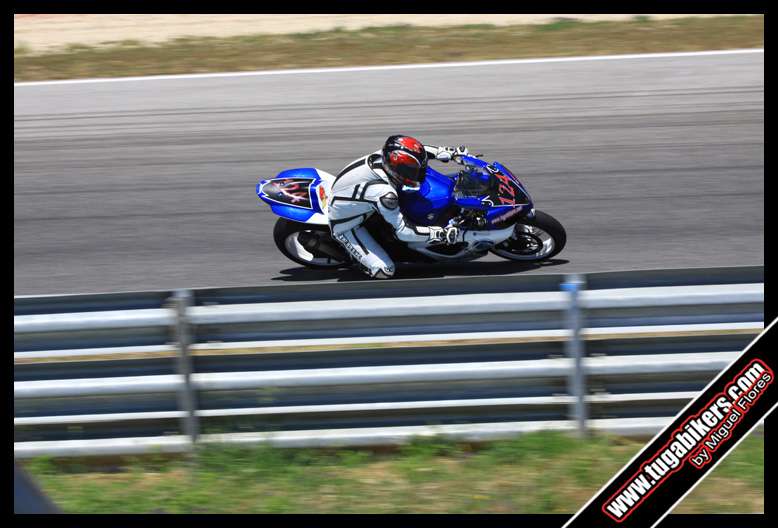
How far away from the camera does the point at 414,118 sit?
48.4 feet

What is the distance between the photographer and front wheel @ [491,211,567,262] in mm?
9672

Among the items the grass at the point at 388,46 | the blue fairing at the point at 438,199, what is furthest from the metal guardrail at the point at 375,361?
the grass at the point at 388,46

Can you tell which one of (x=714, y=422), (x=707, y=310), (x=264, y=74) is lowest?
(x=714, y=422)

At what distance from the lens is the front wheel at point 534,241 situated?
9672mm

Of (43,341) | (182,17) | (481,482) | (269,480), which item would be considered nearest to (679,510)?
(481,482)

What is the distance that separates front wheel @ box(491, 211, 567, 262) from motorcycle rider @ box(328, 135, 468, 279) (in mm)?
637

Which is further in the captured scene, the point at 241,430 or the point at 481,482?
the point at 241,430

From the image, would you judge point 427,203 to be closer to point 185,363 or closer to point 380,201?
point 380,201

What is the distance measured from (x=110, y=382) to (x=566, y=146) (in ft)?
28.6

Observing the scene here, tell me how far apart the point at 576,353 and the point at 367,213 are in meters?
3.79
